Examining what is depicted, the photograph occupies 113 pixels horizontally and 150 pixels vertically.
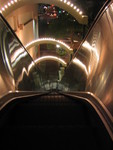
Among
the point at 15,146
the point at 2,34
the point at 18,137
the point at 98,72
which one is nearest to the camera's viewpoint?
the point at 15,146

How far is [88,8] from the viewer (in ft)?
47.0

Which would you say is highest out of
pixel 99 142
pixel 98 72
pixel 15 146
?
pixel 98 72

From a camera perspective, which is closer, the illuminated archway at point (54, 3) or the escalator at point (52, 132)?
the escalator at point (52, 132)

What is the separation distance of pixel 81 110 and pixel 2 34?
174 cm

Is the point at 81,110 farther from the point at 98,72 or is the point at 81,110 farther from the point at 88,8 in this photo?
the point at 88,8

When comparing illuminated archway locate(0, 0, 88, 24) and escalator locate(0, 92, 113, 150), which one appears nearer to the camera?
escalator locate(0, 92, 113, 150)

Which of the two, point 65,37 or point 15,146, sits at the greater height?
point 65,37

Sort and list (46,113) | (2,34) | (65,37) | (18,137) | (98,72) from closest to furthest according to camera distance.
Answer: (18,137)
(46,113)
(98,72)
(2,34)
(65,37)

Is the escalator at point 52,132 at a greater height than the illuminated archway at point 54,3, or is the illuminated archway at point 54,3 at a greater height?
the illuminated archway at point 54,3

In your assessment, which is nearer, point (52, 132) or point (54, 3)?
point (52, 132)

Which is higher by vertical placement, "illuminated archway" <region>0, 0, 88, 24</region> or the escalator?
"illuminated archway" <region>0, 0, 88, 24</region>

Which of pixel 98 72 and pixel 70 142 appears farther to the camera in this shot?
pixel 98 72

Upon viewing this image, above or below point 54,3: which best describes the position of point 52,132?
below

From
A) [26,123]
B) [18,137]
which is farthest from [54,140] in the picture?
[26,123]
